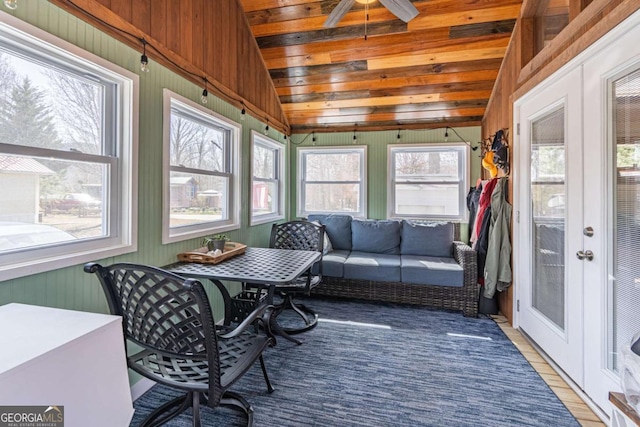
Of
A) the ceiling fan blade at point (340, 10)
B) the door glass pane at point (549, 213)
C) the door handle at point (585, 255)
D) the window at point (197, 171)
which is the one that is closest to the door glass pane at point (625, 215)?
the door handle at point (585, 255)

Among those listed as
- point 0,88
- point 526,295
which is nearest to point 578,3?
Result: point 526,295

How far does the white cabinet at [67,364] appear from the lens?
78cm

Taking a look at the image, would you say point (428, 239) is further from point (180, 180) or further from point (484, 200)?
point (180, 180)

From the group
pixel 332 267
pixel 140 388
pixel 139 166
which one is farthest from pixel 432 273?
pixel 139 166

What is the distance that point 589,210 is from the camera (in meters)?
1.83

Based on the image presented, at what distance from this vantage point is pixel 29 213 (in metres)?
1.49

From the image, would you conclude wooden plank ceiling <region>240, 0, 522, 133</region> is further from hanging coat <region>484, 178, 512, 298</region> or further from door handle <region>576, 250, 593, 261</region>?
door handle <region>576, 250, 593, 261</region>

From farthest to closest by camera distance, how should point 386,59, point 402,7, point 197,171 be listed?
1. point 386,59
2. point 197,171
3. point 402,7

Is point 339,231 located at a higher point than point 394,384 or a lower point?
higher

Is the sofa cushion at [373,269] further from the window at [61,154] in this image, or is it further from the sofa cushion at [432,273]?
the window at [61,154]

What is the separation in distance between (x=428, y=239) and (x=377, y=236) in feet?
2.15

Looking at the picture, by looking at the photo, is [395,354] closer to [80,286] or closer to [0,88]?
[80,286]

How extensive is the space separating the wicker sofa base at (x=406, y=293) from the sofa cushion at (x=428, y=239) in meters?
0.65

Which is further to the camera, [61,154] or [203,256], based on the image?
[203,256]
